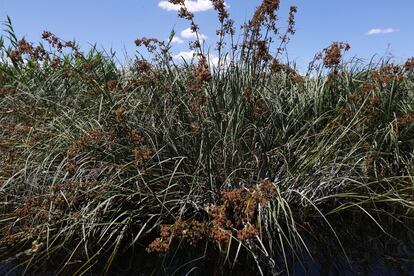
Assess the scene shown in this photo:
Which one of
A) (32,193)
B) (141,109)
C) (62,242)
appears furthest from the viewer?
(141,109)

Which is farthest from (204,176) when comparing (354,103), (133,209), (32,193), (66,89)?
(66,89)

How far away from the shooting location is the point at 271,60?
16.3ft

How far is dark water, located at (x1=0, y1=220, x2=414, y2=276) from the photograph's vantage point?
3477 mm

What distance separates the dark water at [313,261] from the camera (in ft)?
11.4

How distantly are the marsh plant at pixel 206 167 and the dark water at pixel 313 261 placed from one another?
37 millimetres

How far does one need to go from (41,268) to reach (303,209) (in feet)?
5.94

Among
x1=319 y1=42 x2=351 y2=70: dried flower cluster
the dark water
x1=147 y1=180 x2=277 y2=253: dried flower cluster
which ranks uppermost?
x1=319 y1=42 x2=351 y2=70: dried flower cluster

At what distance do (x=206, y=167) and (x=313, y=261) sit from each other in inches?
38.6

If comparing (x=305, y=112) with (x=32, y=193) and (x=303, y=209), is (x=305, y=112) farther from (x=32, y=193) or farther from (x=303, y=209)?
(x=32, y=193)

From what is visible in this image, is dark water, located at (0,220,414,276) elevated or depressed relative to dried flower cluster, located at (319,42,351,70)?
depressed

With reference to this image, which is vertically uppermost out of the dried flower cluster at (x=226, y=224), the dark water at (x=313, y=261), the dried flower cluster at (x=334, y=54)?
the dried flower cluster at (x=334, y=54)

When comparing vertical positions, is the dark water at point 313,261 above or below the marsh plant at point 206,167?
below

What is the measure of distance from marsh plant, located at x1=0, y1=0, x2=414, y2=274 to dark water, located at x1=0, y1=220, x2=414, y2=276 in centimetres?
4

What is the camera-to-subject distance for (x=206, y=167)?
3975 millimetres
